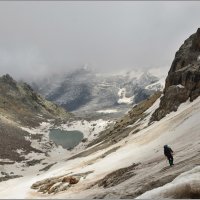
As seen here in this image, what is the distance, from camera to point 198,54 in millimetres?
90000

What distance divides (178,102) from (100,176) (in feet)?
110

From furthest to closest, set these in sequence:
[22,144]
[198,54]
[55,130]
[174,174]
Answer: [55,130], [22,144], [198,54], [174,174]

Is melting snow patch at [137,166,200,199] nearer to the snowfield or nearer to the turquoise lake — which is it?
the snowfield

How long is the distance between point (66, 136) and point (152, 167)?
143m

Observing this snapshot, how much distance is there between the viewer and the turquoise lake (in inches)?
6402

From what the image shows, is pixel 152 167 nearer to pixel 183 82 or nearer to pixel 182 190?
pixel 182 190

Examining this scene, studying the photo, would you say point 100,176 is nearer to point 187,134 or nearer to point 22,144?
point 187,134

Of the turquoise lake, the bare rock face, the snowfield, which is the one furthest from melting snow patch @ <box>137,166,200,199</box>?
the turquoise lake

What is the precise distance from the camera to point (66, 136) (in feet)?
604

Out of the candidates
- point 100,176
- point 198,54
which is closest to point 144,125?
point 198,54

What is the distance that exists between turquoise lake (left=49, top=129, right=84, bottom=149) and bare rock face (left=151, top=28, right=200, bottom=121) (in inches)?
2756

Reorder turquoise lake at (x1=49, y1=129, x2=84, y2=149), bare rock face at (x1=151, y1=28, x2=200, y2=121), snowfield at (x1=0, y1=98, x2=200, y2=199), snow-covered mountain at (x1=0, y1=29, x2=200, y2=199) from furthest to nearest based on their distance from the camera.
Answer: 1. turquoise lake at (x1=49, y1=129, x2=84, y2=149)
2. bare rock face at (x1=151, y1=28, x2=200, y2=121)
3. snow-covered mountain at (x1=0, y1=29, x2=200, y2=199)
4. snowfield at (x1=0, y1=98, x2=200, y2=199)

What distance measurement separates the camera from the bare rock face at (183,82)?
263ft

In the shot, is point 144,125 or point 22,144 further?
point 22,144
